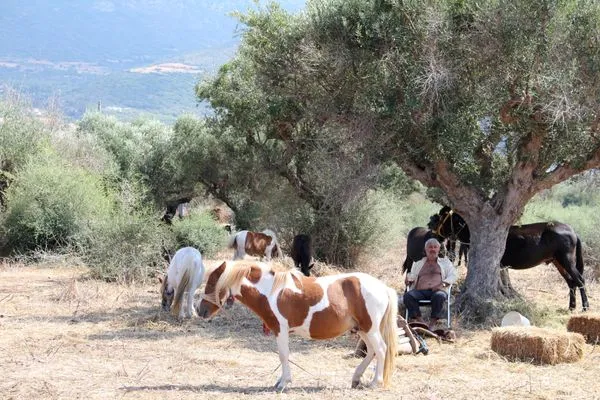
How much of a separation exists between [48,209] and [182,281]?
9.86 metres

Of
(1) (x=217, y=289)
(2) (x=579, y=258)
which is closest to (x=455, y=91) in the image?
(2) (x=579, y=258)

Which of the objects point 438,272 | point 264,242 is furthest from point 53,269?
point 438,272

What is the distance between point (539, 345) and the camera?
29.0ft

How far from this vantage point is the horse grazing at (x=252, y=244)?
17094 mm

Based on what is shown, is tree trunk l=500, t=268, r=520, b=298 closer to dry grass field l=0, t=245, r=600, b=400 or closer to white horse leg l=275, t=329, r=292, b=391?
dry grass field l=0, t=245, r=600, b=400

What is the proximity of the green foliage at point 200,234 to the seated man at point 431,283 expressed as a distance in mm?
11402

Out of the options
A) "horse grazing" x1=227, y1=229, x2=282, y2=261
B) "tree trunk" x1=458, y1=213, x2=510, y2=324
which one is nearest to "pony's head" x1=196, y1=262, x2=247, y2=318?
"tree trunk" x1=458, y1=213, x2=510, y2=324

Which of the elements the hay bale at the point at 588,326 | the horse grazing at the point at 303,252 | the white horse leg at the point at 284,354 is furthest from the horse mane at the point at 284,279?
the horse grazing at the point at 303,252

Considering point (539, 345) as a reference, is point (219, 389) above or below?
below

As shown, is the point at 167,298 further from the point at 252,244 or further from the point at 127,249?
the point at 252,244

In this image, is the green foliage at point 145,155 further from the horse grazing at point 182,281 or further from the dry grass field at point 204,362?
the dry grass field at point 204,362

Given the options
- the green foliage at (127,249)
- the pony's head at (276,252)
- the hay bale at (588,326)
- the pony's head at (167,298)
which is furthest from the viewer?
the pony's head at (276,252)

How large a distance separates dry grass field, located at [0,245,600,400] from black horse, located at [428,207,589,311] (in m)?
0.63

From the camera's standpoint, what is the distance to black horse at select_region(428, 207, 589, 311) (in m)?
13.1
